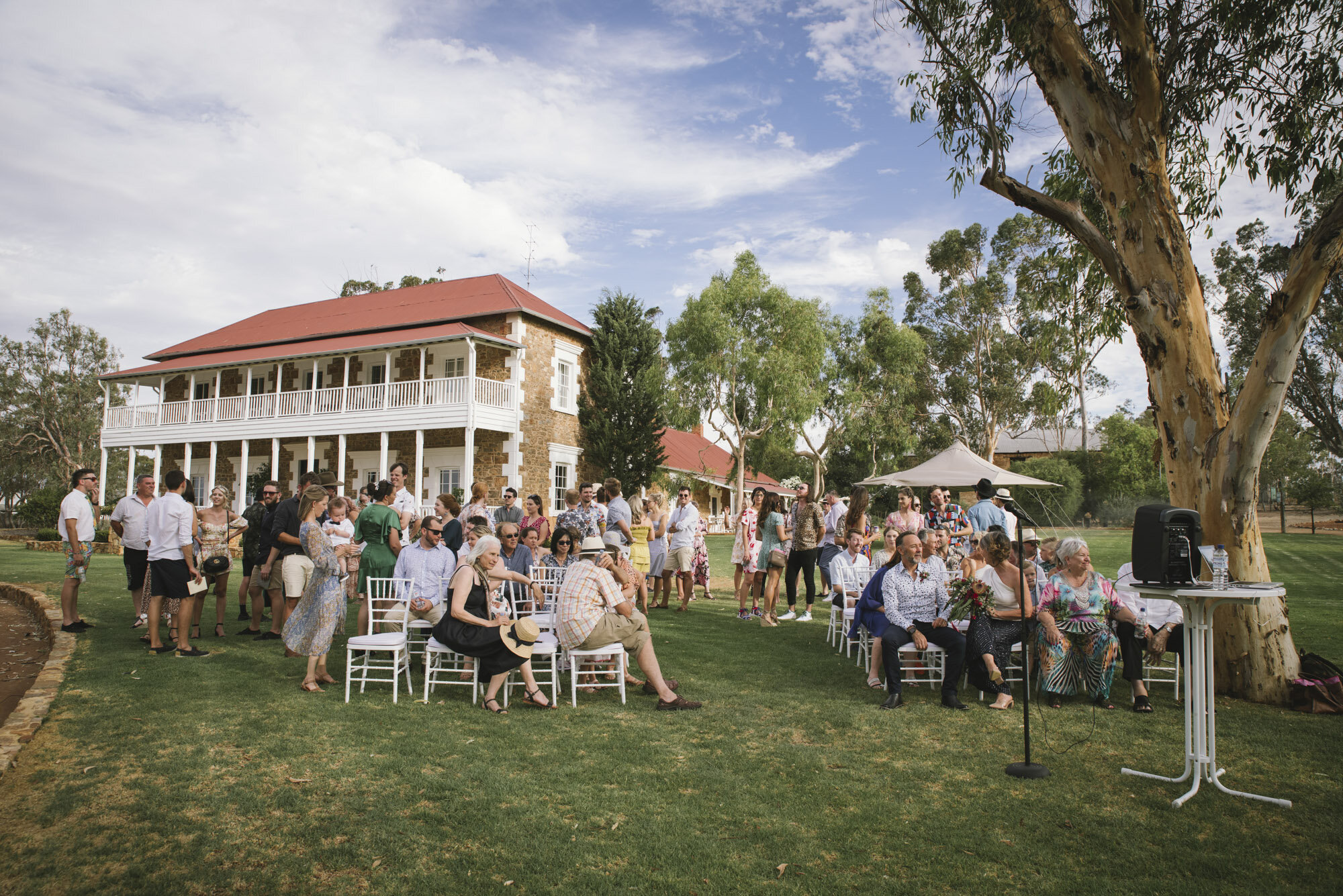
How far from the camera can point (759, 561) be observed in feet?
34.3

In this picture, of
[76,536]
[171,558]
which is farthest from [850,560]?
[76,536]

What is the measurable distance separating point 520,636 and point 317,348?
2010 cm

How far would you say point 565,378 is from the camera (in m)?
24.7

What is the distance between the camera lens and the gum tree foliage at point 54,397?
4412cm

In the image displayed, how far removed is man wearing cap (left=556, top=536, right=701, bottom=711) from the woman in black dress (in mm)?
401

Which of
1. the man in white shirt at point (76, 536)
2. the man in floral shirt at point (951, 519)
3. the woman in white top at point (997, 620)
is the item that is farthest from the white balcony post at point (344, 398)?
the woman in white top at point (997, 620)

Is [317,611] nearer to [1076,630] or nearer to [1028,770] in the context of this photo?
[1028,770]

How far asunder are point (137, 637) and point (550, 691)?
4.76m

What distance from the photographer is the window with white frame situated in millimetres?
24078

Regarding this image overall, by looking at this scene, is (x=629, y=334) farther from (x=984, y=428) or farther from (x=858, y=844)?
(x=858, y=844)

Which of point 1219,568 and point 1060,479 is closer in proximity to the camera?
point 1219,568

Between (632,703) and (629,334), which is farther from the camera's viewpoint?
(629,334)

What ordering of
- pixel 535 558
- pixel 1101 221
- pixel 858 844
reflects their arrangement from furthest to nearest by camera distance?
pixel 1101 221 → pixel 535 558 → pixel 858 844

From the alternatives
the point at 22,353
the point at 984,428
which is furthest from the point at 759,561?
the point at 22,353
